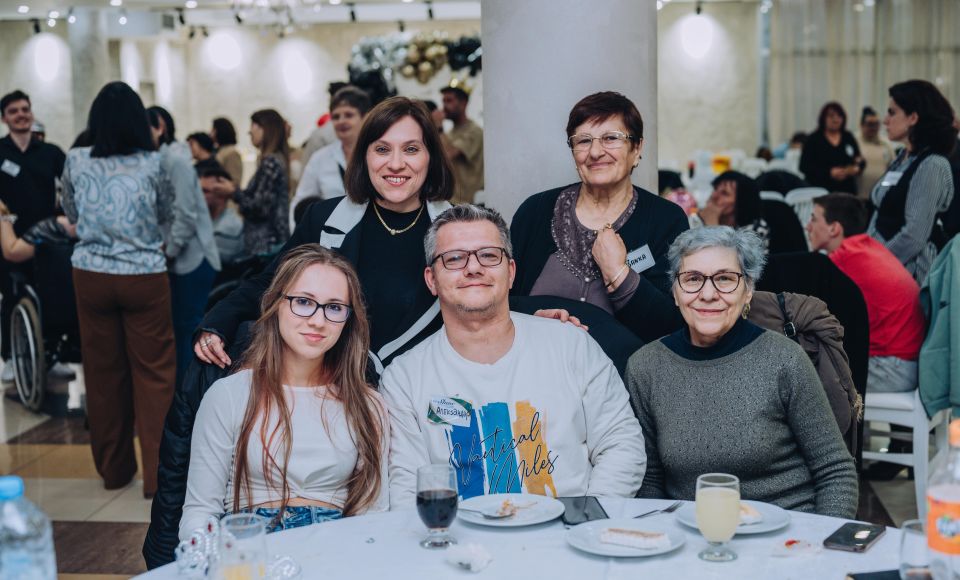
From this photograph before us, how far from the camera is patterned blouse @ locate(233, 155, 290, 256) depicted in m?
5.59

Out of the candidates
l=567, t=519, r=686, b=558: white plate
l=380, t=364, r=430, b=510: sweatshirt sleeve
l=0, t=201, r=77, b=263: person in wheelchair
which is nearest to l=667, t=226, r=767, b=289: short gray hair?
l=380, t=364, r=430, b=510: sweatshirt sleeve

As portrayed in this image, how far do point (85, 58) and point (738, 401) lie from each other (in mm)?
11779

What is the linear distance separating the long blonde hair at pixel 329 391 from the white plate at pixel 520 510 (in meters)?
0.39

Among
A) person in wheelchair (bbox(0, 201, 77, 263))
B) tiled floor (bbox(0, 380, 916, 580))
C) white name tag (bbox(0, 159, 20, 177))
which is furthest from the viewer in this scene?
white name tag (bbox(0, 159, 20, 177))

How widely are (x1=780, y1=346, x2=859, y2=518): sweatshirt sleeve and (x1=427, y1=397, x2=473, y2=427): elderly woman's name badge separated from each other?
68 cm

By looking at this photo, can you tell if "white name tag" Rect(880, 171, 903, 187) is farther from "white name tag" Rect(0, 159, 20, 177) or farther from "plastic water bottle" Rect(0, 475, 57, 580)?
"white name tag" Rect(0, 159, 20, 177)

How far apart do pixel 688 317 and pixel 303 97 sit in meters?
13.5

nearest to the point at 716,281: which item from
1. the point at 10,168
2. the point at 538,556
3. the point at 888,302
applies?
the point at 538,556

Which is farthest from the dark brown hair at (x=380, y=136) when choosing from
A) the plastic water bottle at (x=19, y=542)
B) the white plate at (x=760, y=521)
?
the plastic water bottle at (x=19, y=542)

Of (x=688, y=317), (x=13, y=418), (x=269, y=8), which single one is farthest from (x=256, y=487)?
(x=269, y=8)

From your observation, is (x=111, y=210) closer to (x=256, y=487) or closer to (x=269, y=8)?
(x=256, y=487)

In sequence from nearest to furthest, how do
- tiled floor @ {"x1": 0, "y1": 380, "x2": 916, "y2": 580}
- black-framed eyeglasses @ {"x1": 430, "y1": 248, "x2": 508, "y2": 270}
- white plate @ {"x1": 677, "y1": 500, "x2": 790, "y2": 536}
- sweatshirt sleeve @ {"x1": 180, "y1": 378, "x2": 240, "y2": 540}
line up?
white plate @ {"x1": 677, "y1": 500, "x2": 790, "y2": 536} → sweatshirt sleeve @ {"x1": 180, "y1": 378, "x2": 240, "y2": 540} → black-framed eyeglasses @ {"x1": 430, "y1": 248, "x2": 508, "y2": 270} → tiled floor @ {"x1": 0, "y1": 380, "x2": 916, "y2": 580}

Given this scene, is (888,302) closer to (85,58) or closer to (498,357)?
(498,357)

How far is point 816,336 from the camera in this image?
271 centimetres
